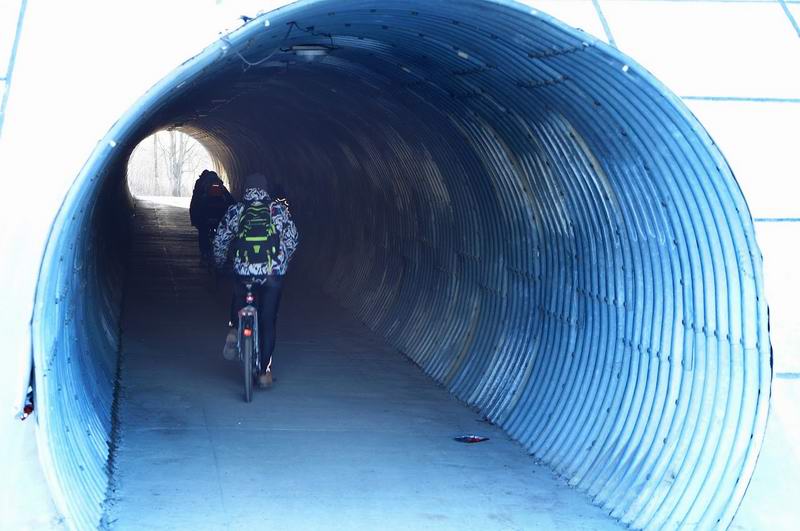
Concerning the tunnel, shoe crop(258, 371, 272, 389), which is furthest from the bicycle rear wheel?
the tunnel

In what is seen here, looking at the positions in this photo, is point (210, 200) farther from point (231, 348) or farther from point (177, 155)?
point (177, 155)

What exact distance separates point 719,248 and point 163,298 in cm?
983

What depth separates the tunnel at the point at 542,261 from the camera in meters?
6.05

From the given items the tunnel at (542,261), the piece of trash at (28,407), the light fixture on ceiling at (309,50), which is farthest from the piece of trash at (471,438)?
the piece of trash at (28,407)

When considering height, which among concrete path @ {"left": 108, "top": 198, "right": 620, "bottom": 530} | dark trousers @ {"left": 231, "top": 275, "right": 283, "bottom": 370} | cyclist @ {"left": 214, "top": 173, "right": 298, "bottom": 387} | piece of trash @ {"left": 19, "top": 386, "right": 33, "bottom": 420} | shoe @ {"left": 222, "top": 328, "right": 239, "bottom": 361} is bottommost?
concrete path @ {"left": 108, "top": 198, "right": 620, "bottom": 530}

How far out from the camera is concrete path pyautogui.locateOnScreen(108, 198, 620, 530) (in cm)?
661

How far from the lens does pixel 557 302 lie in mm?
8258

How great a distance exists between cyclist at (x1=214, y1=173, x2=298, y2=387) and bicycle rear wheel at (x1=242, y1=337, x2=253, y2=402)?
0.29m

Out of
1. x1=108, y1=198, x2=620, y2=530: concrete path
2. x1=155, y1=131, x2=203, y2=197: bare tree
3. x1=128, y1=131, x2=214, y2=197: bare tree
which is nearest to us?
x1=108, y1=198, x2=620, y2=530: concrete path

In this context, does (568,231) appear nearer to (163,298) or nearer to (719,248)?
(719,248)

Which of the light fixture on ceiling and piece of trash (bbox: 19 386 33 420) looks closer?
piece of trash (bbox: 19 386 33 420)

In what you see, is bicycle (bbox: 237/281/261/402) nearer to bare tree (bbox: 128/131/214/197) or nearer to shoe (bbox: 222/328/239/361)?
shoe (bbox: 222/328/239/361)

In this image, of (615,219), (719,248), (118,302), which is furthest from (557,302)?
(118,302)

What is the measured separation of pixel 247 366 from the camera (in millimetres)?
9250
